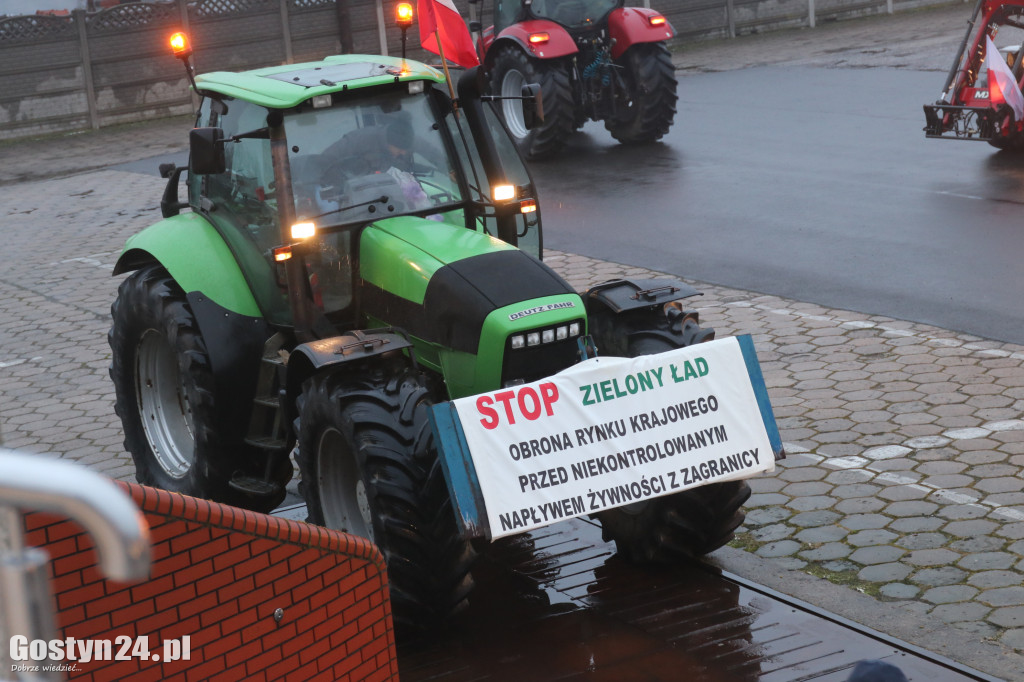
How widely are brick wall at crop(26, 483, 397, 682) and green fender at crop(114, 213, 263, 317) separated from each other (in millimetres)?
2168

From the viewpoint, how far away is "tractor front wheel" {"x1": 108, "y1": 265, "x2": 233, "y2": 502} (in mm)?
6293

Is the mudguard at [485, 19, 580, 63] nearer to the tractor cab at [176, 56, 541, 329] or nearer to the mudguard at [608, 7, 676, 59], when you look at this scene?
the mudguard at [608, 7, 676, 59]

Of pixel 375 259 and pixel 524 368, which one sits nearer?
pixel 524 368

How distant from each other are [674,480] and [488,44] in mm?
14256

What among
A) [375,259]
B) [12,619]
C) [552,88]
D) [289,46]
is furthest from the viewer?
[289,46]

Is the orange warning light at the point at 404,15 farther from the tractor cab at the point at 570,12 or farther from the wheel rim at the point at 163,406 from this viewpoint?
the tractor cab at the point at 570,12

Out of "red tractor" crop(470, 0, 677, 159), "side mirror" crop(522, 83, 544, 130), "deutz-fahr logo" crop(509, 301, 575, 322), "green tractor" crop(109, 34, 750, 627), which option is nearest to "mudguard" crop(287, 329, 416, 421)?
"green tractor" crop(109, 34, 750, 627)

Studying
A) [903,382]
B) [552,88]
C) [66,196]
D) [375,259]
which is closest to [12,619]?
[375,259]

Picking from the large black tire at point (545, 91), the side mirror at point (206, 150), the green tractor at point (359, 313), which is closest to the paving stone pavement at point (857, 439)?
the green tractor at point (359, 313)

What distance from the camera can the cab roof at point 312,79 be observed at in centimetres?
592

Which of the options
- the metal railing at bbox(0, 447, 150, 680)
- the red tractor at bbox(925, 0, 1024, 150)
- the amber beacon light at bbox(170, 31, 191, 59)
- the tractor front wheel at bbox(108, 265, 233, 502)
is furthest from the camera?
the red tractor at bbox(925, 0, 1024, 150)

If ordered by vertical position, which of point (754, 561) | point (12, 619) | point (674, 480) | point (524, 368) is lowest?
point (754, 561)

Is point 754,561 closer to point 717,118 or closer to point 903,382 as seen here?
point 903,382

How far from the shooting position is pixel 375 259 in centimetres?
573
